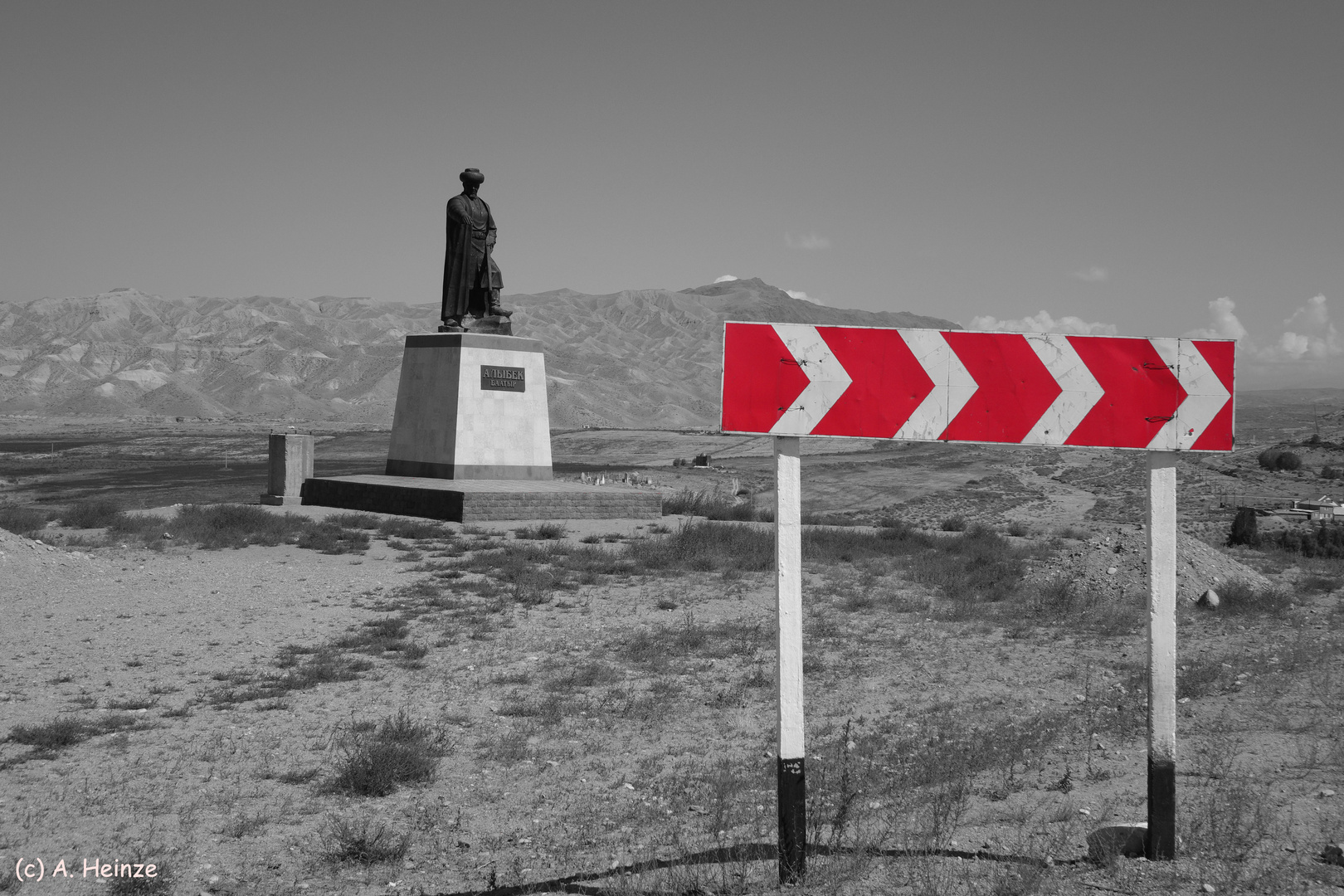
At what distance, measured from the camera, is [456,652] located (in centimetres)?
755

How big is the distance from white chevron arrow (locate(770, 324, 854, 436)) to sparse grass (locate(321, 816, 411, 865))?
2038 mm

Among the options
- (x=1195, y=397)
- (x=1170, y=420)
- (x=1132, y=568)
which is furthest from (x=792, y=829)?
(x=1132, y=568)

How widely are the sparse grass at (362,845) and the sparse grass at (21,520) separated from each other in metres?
13.0

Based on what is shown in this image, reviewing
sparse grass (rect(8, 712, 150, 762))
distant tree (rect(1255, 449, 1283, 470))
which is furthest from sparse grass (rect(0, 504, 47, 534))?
distant tree (rect(1255, 449, 1283, 470))

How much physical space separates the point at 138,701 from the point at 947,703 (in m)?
4.48

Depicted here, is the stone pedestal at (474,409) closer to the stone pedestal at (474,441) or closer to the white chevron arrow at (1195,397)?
the stone pedestal at (474,441)

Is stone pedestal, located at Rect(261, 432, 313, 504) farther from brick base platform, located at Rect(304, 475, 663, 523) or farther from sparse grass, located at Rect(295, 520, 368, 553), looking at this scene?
sparse grass, located at Rect(295, 520, 368, 553)

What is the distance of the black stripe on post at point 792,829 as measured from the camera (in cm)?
340

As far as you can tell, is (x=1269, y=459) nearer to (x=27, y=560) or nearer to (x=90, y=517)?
(x=90, y=517)

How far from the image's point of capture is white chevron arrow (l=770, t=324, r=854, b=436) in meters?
3.57

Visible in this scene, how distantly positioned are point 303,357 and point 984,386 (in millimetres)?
116352

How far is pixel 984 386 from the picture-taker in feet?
12.2

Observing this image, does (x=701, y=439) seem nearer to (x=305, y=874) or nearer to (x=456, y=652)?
(x=456, y=652)

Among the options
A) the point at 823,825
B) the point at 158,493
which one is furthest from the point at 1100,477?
the point at 823,825
